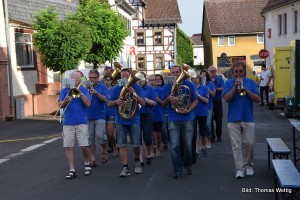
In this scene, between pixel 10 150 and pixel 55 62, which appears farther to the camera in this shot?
pixel 55 62

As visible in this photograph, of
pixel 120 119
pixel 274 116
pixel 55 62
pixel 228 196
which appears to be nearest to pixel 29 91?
pixel 55 62

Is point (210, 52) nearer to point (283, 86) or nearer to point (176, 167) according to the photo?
point (283, 86)

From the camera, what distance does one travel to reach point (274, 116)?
21.7m

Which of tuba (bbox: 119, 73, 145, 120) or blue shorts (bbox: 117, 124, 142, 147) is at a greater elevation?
tuba (bbox: 119, 73, 145, 120)

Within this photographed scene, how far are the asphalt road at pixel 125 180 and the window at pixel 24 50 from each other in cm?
1243

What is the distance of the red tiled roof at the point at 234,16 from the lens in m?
67.9

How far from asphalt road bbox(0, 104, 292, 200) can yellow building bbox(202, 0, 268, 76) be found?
180 ft

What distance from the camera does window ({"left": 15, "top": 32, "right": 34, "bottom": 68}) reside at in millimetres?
Answer: 25781

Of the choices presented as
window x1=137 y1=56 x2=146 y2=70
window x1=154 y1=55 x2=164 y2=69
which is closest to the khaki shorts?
window x1=154 y1=55 x2=164 y2=69

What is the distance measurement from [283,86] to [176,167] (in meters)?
13.9

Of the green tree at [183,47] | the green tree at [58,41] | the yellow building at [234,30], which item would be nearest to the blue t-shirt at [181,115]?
the green tree at [58,41]

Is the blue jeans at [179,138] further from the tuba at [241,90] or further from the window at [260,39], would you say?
the window at [260,39]

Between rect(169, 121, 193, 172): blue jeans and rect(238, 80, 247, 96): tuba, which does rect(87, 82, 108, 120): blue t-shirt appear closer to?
rect(169, 121, 193, 172): blue jeans

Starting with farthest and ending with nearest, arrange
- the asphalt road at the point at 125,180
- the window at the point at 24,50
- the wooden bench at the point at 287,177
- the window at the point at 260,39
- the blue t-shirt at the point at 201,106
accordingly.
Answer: the window at the point at 260,39, the window at the point at 24,50, the blue t-shirt at the point at 201,106, the asphalt road at the point at 125,180, the wooden bench at the point at 287,177
